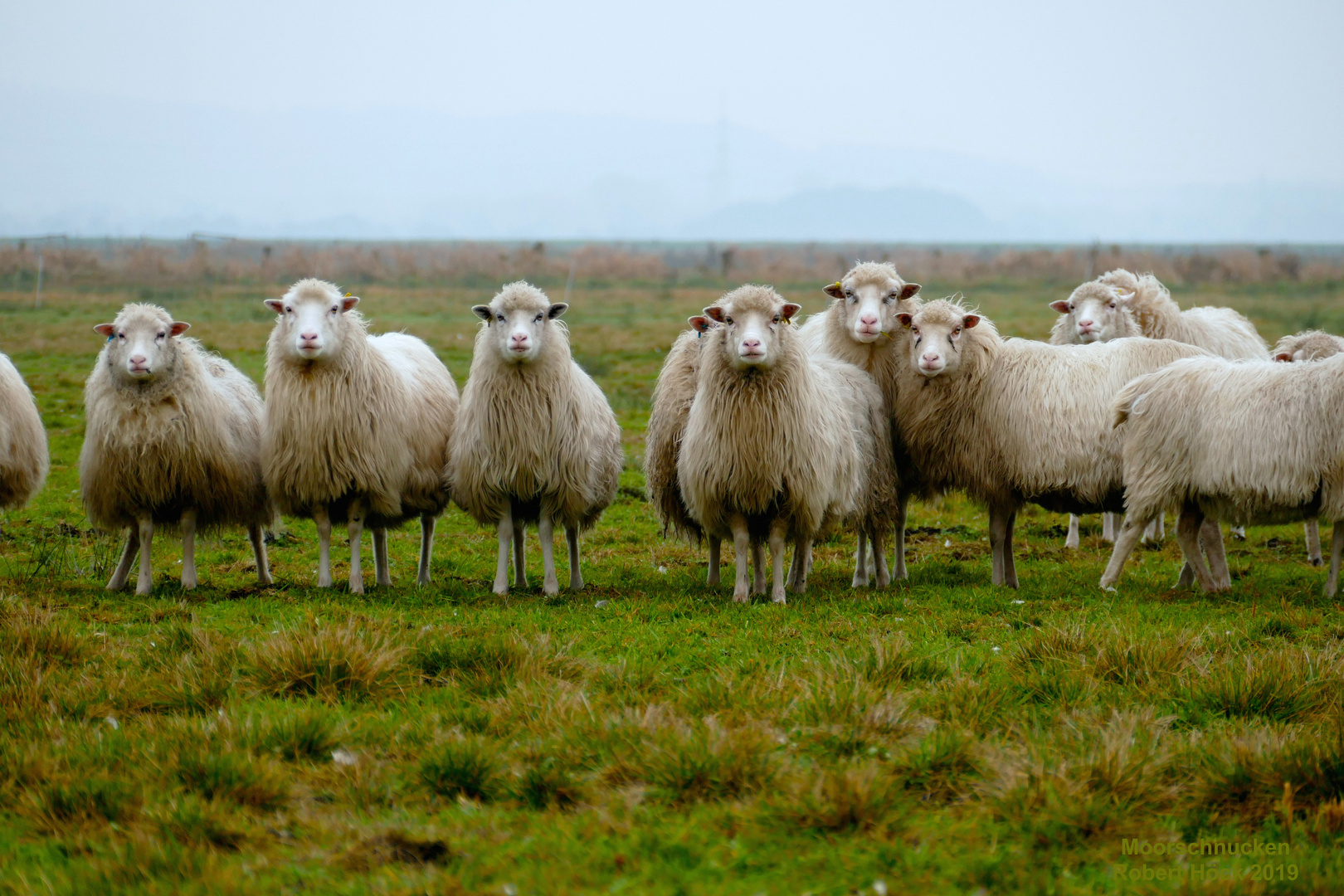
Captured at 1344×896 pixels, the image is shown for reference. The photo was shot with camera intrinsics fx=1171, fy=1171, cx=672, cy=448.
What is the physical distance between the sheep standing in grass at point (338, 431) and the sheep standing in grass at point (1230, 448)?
528cm

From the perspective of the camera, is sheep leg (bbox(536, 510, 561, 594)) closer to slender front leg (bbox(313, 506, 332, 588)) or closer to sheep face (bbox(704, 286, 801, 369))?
slender front leg (bbox(313, 506, 332, 588))

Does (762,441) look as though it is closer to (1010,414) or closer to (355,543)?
(1010,414)

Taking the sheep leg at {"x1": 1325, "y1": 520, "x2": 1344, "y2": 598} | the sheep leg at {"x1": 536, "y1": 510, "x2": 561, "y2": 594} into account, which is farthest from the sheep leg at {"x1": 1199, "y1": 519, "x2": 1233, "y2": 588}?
the sheep leg at {"x1": 536, "y1": 510, "x2": 561, "y2": 594}

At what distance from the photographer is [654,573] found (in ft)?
31.4

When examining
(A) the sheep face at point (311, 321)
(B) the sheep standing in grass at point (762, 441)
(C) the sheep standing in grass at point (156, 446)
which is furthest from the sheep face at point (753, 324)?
(C) the sheep standing in grass at point (156, 446)

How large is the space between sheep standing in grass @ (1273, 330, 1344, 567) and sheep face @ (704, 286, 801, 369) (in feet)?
14.9

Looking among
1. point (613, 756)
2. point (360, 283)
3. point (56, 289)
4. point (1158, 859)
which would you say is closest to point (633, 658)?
point (613, 756)

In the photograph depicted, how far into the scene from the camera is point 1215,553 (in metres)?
8.46

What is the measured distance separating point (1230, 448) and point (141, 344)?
7.56 metres

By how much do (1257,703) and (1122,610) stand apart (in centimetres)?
219

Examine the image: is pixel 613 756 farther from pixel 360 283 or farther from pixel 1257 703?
pixel 360 283

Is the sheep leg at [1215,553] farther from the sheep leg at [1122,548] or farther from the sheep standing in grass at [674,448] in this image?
the sheep standing in grass at [674,448]

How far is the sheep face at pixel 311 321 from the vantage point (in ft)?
27.8

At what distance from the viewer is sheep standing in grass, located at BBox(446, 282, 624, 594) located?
861 centimetres
